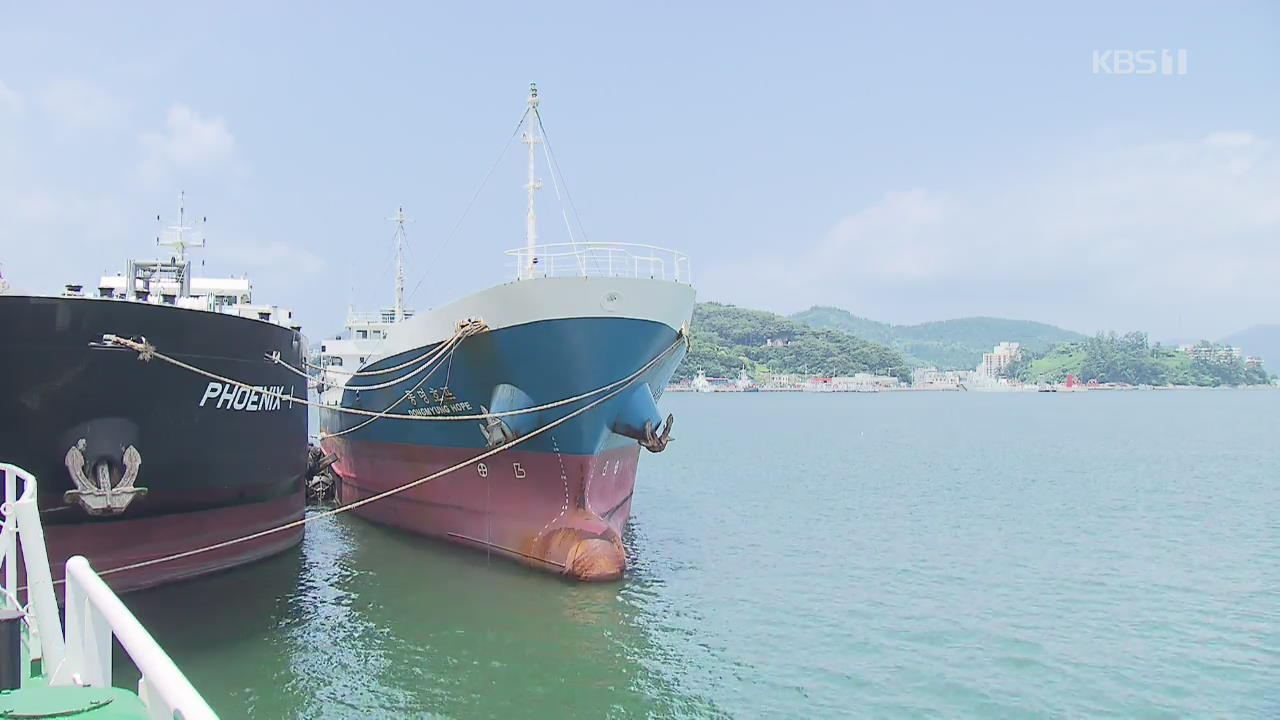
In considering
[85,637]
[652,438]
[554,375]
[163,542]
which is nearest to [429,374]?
[554,375]

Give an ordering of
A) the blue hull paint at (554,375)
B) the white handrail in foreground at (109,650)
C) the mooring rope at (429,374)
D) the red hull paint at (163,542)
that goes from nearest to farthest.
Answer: the white handrail in foreground at (109,650)
the red hull paint at (163,542)
the blue hull paint at (554,375)
the mooring rope at (429,374)

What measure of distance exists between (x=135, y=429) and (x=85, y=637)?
9.95 meters

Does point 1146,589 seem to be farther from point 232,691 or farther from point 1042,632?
point 232,691

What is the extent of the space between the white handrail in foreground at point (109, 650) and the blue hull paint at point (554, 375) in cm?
1092

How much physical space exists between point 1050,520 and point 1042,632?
12.2m

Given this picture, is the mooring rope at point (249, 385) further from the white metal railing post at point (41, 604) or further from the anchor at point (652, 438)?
the white metal railing post at point (41, 604)

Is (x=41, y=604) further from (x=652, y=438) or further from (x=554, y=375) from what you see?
(x=652, y=438)

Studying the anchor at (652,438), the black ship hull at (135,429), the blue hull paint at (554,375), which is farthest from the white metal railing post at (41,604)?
the anchor at (652,438)

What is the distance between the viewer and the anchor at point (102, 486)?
11.9 m

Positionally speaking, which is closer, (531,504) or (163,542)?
(163,542)

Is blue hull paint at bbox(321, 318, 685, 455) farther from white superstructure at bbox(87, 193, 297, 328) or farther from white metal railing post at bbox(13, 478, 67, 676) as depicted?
white metal railing post at bbox(13, 478, 67, 676)

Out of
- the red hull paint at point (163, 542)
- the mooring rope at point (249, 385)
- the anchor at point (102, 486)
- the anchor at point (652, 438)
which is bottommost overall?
the red hull paint at point (163, 542)

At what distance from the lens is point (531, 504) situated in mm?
16156

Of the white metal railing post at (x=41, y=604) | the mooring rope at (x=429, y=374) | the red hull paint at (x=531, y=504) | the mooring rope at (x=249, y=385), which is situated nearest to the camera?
the white metal railing post at (x=41, y=604)
